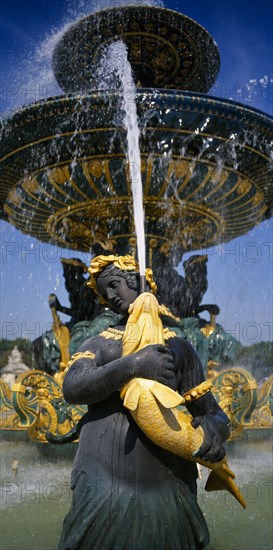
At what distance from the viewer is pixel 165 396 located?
223cm

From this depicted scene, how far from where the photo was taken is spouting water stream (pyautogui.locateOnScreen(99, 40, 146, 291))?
A: 524cm

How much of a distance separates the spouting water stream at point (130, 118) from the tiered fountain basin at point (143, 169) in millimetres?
92

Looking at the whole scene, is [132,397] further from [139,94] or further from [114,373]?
A: [139,94]

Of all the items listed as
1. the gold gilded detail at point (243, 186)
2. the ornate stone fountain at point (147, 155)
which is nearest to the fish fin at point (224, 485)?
the ornate stone fountain at point (147, 155)

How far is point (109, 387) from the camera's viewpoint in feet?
7.62

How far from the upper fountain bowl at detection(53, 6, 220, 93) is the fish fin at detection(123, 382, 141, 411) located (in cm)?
587

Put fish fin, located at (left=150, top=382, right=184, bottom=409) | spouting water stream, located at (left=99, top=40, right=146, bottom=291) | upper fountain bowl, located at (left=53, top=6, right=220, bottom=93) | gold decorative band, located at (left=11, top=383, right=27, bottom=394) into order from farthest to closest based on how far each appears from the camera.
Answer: upper fountain bowl, located at (left=53, top=6, right=220, bottom=93) < gold decorative band, located at (left=11, top=383, right=27, bottom=394) < spouting water stream, located at (left=99, top=40, right=146, bottom=291) < fish fin, located at (left=150, top=382, right=184, bottom=409)

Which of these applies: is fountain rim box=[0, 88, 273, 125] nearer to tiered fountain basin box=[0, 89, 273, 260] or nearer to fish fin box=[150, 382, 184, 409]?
tiered fountain basin box=[0, 89, 273, 260]

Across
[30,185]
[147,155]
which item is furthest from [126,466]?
[30,185]

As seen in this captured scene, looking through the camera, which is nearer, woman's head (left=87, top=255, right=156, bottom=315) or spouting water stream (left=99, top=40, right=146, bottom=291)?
woman's head (left=87, top=255, right=156, bottom=315)

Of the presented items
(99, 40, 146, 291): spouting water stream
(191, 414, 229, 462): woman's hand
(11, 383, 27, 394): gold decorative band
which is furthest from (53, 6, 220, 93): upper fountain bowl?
(191, 414, 229, 462): woman's hand

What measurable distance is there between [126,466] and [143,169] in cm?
436

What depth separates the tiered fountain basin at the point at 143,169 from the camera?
555 cm

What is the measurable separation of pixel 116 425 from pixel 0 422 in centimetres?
433
